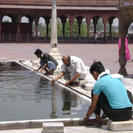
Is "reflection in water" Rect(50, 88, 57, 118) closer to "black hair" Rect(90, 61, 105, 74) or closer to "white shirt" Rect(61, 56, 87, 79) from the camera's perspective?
"white shirt" Rect(61, 56, 87, 79)

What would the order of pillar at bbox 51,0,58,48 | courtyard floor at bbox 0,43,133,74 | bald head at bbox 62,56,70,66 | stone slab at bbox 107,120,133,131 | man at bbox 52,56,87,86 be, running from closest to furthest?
stone slab at bbox 107,120,133,131
bald head at bbox 62,56,70,66
man at bbox 52,56,87,86
pillar at bbox 51,0,58,48
courtyard floor at bbox 0,43,133,74

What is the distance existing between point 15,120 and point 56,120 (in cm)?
69

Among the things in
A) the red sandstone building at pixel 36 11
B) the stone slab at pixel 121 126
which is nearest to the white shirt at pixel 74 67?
the stone slab at pixel 121 126

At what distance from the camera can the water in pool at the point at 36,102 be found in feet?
23.4

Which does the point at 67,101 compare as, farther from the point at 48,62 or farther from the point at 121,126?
the point at 48,62

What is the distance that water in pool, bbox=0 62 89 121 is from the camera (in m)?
7.14

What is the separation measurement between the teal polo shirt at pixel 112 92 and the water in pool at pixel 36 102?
1.18 meters

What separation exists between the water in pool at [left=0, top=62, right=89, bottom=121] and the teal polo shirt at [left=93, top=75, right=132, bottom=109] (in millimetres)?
1184

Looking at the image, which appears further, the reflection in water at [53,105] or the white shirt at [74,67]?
the white shirt at [74,67]

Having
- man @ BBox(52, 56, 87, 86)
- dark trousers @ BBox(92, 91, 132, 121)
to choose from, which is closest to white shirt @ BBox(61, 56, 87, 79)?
man @ BBox(52, 56, 87, 86)

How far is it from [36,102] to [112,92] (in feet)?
9.11

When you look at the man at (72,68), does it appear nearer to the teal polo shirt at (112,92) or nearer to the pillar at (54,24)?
the teal polo shirt at (112,92)

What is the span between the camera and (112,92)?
19.6ft

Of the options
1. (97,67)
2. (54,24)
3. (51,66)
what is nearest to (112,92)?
(97,67)
